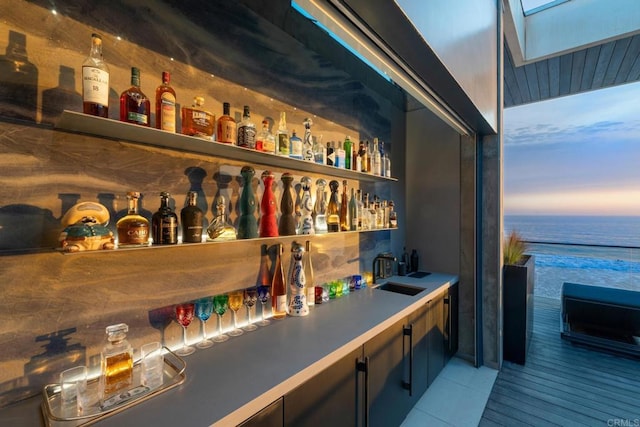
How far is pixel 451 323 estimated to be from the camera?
7.79ft

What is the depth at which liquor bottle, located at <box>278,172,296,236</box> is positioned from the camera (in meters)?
1.46

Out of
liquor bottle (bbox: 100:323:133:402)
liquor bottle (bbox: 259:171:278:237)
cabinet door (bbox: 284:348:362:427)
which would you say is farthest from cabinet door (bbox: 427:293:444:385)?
liquor bottle (bbox: 100:323:133:402)

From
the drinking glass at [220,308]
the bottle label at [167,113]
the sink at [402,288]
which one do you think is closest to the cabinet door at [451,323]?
the sink at [402,288]

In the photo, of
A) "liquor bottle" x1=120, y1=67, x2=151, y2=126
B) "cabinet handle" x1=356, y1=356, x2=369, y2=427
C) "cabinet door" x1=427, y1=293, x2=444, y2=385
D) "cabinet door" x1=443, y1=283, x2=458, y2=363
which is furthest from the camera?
"cabinet door" x1=443, y1=283, x2=458, y2=363

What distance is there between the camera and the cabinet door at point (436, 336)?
201 cm

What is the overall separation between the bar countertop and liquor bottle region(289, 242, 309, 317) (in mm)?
54

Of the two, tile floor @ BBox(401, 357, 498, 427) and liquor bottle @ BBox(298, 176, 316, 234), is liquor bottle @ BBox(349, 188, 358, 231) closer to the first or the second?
liquor bottle @ BBox(298, 176, 316, 234)

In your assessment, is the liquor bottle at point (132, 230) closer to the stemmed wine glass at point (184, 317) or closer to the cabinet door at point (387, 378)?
the stemmed wine glass at point (184, 317)

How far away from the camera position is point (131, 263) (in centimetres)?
101

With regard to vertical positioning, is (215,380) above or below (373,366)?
above

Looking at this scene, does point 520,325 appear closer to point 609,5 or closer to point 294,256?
point 294,256

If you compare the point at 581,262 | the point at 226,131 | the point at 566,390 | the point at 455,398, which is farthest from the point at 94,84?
the point at 581,262

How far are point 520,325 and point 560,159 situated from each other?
25.8 feet

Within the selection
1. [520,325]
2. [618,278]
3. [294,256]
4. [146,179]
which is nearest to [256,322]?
[294,256]
